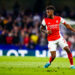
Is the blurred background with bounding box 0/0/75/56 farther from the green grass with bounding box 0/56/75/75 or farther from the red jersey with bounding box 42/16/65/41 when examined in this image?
the red jersey with bounding box 42/16/65/41

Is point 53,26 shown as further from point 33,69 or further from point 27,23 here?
point 27,23

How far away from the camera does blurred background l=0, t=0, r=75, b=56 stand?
72.7 ft

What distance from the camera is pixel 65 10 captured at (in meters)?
27.2

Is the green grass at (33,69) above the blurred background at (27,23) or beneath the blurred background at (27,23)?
beneath

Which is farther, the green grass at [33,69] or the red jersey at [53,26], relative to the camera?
the red jersey at [53,26]

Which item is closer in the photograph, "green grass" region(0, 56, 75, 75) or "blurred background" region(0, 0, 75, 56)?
"green grass" region(0, 56, 75, 75)

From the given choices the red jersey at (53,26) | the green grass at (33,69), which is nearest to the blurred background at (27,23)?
the green grass at (33,69)

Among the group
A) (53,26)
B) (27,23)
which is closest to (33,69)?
(53,26)

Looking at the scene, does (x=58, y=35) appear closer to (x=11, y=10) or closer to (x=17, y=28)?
(x=17, y=28)

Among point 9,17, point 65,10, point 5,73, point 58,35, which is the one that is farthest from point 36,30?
point 5,73

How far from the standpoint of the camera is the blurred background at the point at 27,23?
2216 centimetres

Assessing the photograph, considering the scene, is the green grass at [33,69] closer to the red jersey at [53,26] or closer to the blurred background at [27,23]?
the red jersey at [53,26]

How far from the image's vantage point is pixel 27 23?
81.5 ft

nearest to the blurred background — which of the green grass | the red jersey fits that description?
the green grass
